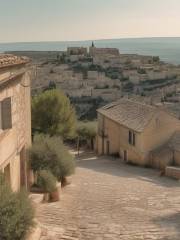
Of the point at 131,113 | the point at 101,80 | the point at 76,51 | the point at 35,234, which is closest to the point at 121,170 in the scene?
the point at 131,113

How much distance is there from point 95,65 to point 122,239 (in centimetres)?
10443

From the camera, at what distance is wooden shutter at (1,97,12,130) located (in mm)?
12922

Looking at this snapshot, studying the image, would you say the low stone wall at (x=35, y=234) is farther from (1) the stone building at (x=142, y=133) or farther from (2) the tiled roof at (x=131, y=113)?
(2) the tiled roof at (x=131, y=113)

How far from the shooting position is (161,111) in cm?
3136

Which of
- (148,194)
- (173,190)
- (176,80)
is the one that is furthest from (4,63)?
(176,80)

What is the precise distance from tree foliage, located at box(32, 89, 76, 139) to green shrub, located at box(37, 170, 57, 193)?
19829 mm

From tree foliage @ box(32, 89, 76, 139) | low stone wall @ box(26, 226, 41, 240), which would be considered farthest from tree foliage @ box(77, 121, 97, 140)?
low stone wall @ box(26, 226, 41, 240)

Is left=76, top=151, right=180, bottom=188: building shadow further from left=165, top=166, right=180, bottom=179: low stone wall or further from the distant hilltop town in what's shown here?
the distant hilltop town

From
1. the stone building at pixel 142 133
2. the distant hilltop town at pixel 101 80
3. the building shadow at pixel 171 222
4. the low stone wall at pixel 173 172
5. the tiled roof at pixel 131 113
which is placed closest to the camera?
the building shadow at pixel 171 222

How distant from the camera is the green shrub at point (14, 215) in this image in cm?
934

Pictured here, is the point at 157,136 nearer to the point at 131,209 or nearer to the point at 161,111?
the point at 161,111

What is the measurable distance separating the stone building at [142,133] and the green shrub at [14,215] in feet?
66.6

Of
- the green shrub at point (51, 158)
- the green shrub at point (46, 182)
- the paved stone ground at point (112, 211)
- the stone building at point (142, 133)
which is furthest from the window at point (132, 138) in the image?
the green shrub at point (46, 182)

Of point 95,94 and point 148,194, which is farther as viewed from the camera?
point 95,94
